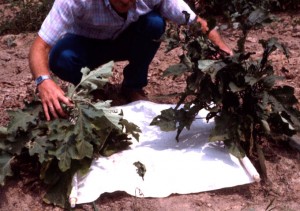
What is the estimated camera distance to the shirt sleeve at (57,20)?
108 inches

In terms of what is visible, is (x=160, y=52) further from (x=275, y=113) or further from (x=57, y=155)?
(x=57, y=155)

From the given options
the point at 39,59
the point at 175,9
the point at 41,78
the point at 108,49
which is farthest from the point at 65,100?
the point at 175,9

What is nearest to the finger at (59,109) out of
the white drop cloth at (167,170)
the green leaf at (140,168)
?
the white drop cloth at (167,170)

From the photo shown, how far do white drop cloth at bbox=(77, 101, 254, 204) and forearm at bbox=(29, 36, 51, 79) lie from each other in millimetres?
613

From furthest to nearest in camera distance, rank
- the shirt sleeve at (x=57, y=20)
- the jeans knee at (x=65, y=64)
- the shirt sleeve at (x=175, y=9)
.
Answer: the jeans knee at (x=65, y=64), the shirt sleeve at (x=175, y=9), the shirt sleeve at (x=57, y=20)

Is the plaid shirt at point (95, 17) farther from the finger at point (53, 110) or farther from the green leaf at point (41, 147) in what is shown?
the green leaf at point (41, 147)

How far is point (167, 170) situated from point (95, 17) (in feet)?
3.59

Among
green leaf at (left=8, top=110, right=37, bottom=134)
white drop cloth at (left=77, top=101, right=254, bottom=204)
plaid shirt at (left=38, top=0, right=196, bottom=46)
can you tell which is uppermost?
plaid shirt at (left=38, top=0, right=196, bottom=46)

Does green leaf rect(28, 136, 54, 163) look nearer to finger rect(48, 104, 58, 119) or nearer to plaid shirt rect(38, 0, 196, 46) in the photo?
finger rect(48, 104, 58, 119)

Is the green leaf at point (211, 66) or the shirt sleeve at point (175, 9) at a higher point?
the green leaf at point (211, 66)

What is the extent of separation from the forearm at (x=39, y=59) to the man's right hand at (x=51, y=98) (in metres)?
0.09

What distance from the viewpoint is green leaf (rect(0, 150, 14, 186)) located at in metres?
2.53

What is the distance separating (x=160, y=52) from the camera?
4328mm

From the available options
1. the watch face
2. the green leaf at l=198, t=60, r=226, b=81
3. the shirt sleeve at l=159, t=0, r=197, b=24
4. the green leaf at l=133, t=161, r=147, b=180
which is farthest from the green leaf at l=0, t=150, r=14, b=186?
the shirt sleeve at l=159, t=0, r=197, b=24
